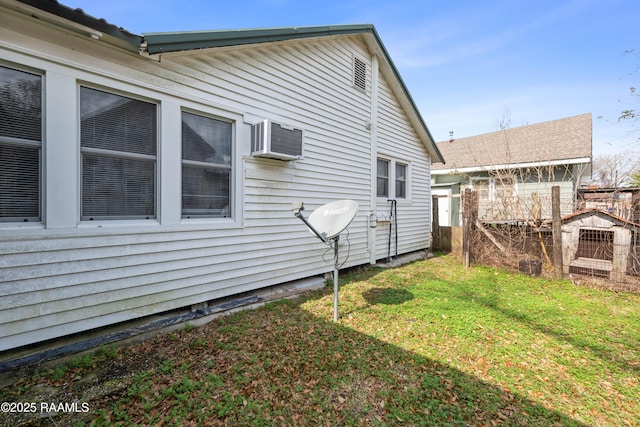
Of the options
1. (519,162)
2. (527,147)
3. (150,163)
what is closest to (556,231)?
(519,162)

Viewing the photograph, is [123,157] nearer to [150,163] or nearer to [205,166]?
[150,163]

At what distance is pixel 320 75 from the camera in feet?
18.0

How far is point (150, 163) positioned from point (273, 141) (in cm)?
163

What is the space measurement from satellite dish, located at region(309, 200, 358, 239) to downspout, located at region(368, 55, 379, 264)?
2.73 metres

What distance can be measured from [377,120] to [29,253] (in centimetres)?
651

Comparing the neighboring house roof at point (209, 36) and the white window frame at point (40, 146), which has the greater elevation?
the neighboring house roof at point (209, 36)

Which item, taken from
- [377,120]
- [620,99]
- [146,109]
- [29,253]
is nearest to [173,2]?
[146,109]

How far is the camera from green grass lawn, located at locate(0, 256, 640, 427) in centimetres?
219

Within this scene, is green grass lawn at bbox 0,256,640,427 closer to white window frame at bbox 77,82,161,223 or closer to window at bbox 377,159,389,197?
white window frame at bbox 77,82,161,223

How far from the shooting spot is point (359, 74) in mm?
6535

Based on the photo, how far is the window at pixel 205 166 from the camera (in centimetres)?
370

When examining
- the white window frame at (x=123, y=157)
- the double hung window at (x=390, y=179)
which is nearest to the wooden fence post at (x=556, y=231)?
the double hung window at (x=390, y=179)

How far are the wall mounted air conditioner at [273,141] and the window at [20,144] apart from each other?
7.50ft

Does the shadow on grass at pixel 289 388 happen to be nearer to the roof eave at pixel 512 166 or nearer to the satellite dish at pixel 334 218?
the satellite dish at pixel 334 218
